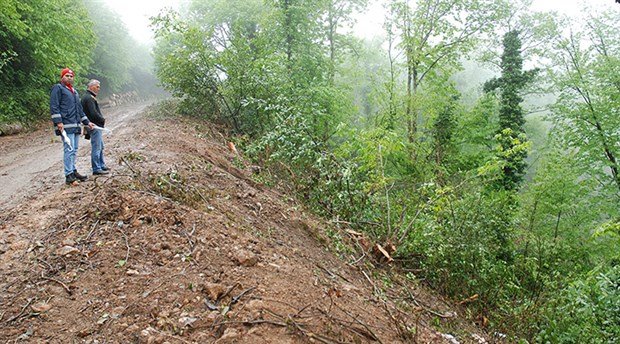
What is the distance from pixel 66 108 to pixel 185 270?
3.75 meters

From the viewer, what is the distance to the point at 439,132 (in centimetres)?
1500

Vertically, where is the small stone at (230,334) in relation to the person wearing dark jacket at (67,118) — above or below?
below

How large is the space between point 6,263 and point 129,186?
1.64 m

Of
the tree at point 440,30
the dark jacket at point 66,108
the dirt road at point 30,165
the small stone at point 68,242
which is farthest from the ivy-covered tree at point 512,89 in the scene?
the small stone at point 68,242

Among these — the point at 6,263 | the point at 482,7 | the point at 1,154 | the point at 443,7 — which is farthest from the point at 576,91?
the point at 1,154

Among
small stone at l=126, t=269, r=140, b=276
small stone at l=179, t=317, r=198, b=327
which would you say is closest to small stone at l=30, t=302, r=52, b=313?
small stone at l=126, t=269, r=140, b=276

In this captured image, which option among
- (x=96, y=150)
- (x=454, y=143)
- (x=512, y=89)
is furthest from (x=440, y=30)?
(x=96, y=150)

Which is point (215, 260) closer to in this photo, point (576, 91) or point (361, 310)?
point (361, 310)

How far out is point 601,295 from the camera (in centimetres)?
459

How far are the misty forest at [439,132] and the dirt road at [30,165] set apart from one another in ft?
10.2

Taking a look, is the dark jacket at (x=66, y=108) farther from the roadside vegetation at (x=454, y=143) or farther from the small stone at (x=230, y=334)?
the small stone at (x=230, y=334)

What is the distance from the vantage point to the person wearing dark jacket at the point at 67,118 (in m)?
5.29

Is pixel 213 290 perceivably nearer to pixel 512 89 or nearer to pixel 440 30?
pixel 512 89

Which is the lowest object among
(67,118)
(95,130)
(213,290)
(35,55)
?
(213,290)
